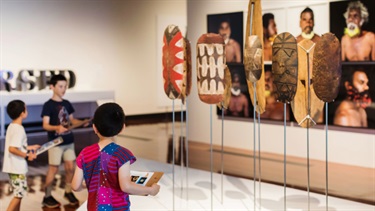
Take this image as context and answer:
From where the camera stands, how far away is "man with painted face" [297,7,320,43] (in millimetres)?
7195

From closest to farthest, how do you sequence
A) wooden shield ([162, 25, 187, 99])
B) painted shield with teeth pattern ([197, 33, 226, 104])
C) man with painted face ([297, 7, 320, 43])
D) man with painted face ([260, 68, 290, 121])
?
1. painted shield with teeth pattern ([197, 33, 226, 104])
2. wooden shield ([162, 25, 187, 99])
3. man with painted face ([297, 7, 320, 43])
4. man with painted face ([260, 68, 290, 121])


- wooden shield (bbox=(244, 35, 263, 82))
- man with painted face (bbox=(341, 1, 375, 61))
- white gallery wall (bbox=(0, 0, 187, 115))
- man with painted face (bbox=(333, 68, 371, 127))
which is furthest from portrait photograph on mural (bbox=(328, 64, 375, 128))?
white gallery wall (bbox=(0, 0, 187, 115))

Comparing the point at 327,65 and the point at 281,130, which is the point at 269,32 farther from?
the point at 327,65

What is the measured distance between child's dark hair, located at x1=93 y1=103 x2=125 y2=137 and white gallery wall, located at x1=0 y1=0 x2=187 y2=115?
475cm

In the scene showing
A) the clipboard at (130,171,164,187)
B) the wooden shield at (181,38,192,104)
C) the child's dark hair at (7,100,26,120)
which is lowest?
the clipboard at (130,171,164,187)

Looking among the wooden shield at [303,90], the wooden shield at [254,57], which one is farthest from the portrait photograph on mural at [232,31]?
the wooden shield at [254,57]

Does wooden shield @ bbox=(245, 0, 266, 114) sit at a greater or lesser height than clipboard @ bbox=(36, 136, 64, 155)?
greater

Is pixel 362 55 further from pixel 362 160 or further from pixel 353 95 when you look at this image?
pixel 362 160

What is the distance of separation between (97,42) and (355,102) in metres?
5.20

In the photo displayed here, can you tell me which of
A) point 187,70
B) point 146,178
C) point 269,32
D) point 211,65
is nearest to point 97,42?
point 269,32

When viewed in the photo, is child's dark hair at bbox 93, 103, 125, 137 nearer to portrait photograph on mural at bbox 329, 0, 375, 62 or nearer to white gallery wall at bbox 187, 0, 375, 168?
white gallery wall at bbox 187, 0, 375, 168

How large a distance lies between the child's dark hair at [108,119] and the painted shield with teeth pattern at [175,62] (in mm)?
1801

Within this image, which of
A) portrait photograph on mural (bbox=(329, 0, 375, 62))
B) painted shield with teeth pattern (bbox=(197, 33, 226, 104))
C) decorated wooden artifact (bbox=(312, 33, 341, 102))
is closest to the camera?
decorated wooden artifact (bbox=(312, 33, 341, 102))

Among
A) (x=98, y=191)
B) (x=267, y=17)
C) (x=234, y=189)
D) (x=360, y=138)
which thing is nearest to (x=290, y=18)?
(x=267, y=17)
